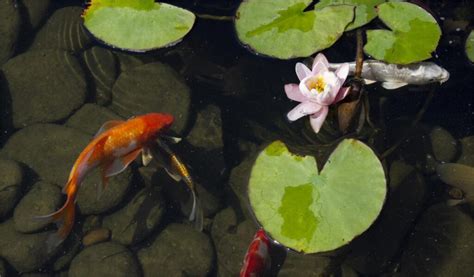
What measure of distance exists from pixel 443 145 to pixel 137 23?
2.56 metres

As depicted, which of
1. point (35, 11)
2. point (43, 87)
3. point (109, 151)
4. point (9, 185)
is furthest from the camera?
point (35, 11)

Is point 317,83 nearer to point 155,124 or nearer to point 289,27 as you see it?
point 289,27

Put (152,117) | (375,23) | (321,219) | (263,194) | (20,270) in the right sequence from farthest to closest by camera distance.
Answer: (375,23) → (20,270) → (152,117) → (263,194) → (321,219)

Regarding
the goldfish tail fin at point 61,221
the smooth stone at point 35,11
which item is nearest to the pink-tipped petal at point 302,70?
the goldfish tail fin at point 61,221

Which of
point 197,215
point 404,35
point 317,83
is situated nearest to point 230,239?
point 197,215

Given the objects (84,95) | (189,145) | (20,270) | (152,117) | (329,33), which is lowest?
(20,270)

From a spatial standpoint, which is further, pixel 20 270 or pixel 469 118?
pixel 469 118

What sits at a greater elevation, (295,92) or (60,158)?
(295,92)

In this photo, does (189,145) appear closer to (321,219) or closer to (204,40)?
(204,40)

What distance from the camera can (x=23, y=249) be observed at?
3.35 meters

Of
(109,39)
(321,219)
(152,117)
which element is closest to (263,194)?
(321,219)

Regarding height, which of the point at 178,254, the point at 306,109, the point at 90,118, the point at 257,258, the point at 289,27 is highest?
the point at 289,27

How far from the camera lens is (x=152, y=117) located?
Result: 313cm

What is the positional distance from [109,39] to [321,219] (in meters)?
1.96
